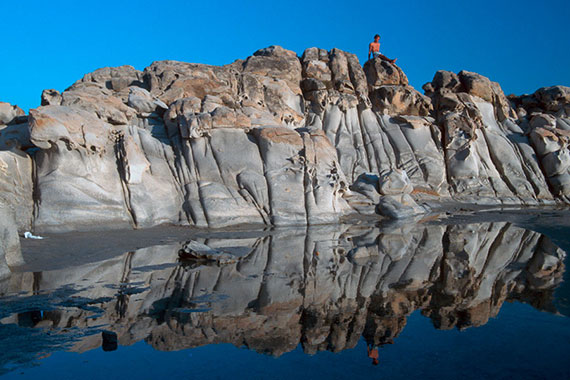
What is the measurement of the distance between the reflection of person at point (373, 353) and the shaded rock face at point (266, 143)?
6.96 meters

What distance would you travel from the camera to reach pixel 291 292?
5.10m

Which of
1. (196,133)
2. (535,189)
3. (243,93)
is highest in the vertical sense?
(243,93)

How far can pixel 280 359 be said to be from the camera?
3436mm

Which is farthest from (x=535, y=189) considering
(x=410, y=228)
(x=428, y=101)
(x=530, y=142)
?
(x=410, y=228)

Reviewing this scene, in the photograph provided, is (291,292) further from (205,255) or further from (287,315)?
(205,255)

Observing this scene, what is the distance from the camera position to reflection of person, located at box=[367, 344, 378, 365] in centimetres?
340

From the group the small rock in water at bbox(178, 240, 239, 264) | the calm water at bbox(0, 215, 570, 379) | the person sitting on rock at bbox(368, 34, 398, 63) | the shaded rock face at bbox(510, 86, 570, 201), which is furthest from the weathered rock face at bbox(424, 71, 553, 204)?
the small rock in water at bbox(178, 240, 239, 264)

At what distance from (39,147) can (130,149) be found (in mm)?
1817

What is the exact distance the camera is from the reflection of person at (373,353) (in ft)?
11.2

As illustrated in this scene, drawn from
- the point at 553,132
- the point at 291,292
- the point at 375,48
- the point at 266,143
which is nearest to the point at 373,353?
the point at 291,292

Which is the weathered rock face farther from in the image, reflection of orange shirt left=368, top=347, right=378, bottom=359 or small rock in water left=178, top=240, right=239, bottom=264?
reflection of orange shirt left=368, top=347, right=378, bottom=359

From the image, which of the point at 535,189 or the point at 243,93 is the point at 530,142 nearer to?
the point at 535,189

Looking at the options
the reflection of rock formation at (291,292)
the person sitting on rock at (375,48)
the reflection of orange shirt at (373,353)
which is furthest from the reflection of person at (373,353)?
the person sitting on rock at (375,48)

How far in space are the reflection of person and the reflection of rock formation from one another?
0.40ft
